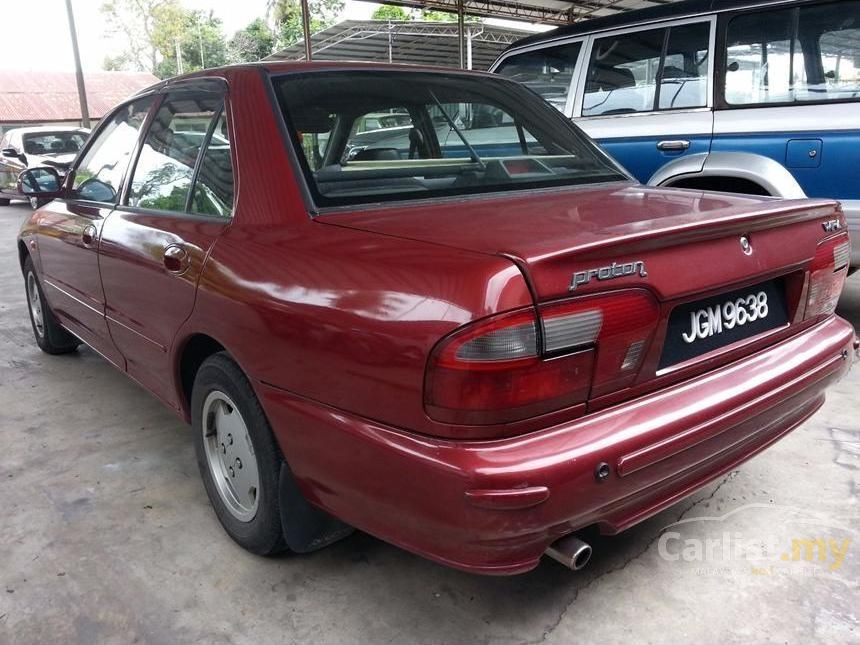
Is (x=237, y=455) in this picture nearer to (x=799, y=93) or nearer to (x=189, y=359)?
(x=189, y=359)

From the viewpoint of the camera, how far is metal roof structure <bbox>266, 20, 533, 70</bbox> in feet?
48.9

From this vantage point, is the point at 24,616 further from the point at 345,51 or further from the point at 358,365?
the point at 345,51

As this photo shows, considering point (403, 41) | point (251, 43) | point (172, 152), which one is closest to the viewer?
point (172, 152)

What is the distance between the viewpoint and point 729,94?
14.2 ft

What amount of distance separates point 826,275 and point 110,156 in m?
2.98

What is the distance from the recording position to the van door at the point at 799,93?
12.7 ft

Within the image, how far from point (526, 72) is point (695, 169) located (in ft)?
5.67

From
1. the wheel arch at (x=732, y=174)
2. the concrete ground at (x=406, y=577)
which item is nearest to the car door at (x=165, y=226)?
the concrete ground at (x=406, y=577)

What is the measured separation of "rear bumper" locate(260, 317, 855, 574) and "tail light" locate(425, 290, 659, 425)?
0.08 metres

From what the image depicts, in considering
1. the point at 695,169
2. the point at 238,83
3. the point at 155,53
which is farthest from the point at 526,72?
the point at 155,53

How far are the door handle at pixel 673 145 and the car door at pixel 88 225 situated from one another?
2970 millimetres

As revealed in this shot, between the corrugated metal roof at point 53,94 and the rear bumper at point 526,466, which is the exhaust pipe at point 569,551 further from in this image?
the corrugated metal roof at point 53,94

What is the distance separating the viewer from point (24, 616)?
2146 mm

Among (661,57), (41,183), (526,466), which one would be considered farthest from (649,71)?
(526,466)
